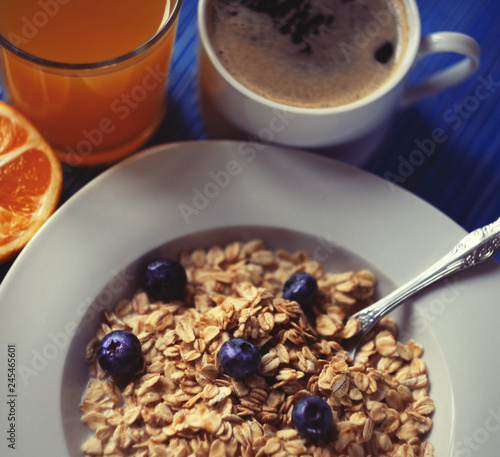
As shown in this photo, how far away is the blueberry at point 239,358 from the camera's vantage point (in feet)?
3.26

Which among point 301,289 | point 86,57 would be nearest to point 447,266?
point 301,289

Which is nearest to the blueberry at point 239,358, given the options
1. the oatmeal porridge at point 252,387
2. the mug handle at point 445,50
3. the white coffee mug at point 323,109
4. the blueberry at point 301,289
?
the oatmeal porridge at point 252,387

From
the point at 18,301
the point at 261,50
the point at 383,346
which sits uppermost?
the point at 261,50

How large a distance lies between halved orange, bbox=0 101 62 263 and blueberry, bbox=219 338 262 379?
14.5 inches

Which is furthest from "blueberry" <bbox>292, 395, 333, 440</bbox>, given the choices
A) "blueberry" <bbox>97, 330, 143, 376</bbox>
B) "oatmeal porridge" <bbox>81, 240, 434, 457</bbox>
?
"blueberry" <bbox>97, 330, 143, 376</bbox>

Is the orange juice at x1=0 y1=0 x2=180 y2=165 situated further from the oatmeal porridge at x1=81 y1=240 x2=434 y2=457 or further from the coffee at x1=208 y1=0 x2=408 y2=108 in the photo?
the oatmeal porridge at x1=81 y1=240 x2=434 y2=457

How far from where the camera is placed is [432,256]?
1.13 m

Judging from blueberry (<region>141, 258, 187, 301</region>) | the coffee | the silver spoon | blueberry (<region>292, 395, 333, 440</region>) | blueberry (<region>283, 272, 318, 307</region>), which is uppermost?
the coffee

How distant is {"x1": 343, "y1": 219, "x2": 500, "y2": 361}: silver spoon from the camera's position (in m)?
1.10

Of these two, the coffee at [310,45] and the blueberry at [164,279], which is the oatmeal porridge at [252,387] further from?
the coffee at [310,45]

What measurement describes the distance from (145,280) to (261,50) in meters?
0.42

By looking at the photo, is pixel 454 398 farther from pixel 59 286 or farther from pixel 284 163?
pixel 59 286

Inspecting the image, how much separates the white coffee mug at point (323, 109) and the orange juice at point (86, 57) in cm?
9

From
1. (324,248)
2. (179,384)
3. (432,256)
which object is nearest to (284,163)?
(324,248)
